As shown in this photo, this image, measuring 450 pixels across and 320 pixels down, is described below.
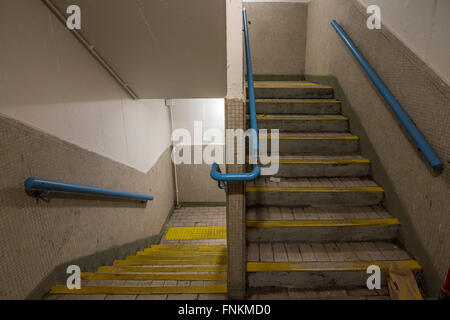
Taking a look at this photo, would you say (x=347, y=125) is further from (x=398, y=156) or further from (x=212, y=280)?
(x=212, y=280)

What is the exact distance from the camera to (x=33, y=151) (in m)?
1.67

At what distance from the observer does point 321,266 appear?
71.7 inches

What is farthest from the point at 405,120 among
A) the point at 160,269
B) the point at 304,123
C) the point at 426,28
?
the point at 160,269

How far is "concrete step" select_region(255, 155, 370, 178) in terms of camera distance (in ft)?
8.20

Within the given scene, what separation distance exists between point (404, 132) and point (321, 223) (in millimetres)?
999

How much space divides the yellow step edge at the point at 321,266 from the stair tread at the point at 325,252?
1 cm

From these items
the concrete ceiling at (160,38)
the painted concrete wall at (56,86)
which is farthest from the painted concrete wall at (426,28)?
the painted concrete wall at (56,86)

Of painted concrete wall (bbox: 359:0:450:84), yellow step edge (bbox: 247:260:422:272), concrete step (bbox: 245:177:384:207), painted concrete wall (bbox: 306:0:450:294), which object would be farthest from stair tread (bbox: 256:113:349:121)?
yellow step edge (bbox: 247:260:422:272)

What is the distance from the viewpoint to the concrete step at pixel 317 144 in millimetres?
2705

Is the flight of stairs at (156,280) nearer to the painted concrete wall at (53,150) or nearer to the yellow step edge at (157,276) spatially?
the yellow step edge at (157,276)

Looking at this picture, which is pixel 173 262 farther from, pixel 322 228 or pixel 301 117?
pixel 301 117

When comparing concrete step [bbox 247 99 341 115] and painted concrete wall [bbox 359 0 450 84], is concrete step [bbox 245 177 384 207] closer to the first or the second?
painted concrete wall [bbox 359 0 450 84]

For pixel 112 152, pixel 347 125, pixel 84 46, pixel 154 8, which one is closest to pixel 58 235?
pixel 112 152

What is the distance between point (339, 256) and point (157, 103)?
4.04 metres
